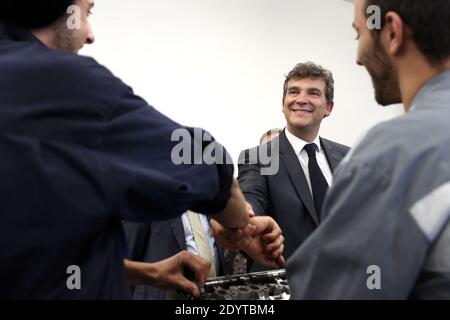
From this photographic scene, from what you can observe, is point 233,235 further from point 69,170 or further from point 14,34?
point 14,34

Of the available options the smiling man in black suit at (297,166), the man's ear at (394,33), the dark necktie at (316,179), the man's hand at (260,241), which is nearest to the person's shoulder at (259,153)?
the smiling man in black suit at (297,166)

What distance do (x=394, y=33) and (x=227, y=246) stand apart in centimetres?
64

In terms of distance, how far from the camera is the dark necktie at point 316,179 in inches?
69.6

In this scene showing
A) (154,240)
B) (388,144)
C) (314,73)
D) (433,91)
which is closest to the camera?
(388,144)

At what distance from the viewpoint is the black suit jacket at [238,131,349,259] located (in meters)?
1.68

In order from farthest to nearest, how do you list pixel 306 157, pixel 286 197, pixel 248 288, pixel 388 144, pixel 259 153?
pixel 259 153, pixel 306 157, pixel 286 197, pixel 248 288, pixel 388 144

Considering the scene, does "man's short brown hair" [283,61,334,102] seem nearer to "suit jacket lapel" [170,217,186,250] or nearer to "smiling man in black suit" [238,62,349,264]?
"smiling man in black suit" [238,62,349,264]

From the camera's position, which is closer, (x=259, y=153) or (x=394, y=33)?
(x=394, y=33)

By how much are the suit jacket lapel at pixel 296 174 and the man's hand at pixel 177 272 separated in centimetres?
82

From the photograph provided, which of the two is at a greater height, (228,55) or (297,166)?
(228,55)

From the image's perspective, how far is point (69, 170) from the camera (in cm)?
63

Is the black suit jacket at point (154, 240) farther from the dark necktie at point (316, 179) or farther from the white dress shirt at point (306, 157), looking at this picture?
the white dress shirt at point (306, 157)

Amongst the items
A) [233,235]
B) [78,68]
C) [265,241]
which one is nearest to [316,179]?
[265,241]

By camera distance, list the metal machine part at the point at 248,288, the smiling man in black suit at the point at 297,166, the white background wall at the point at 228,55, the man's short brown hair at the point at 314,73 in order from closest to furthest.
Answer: the metal machine part at the point at 248,288, the smiling man in black suit at the point at 297,166, the man's short brown hair at the point at 314,73, the white background wall at the point at 228,55
